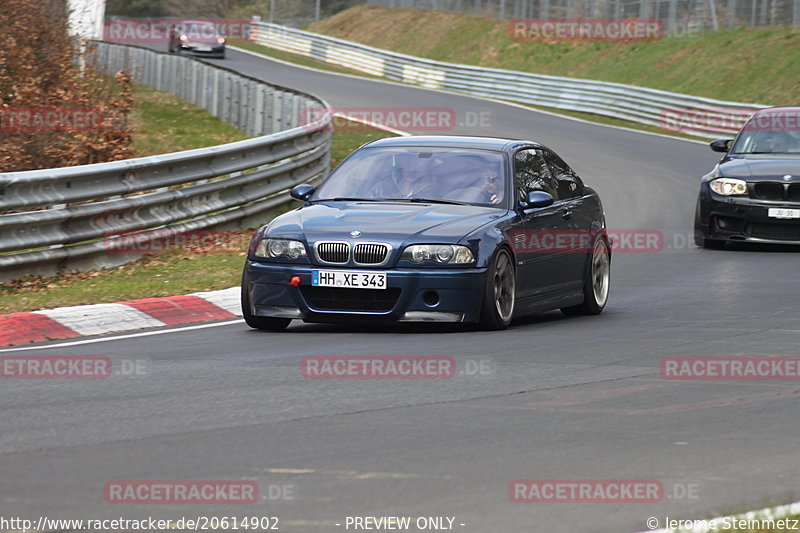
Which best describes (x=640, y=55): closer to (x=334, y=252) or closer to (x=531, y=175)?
(x=531, y=175)

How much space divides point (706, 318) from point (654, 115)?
2924 cm

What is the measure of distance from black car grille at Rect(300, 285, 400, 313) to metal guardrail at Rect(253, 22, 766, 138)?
82.2 feet

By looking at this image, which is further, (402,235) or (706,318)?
(706,318)

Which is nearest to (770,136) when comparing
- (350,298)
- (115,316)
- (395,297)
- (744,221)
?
(744,221)

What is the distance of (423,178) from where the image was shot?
10875 millimetres

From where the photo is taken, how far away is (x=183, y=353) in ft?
29.8

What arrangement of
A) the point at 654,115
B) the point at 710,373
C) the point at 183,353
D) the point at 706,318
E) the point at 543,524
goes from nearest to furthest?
1. the point at 543,524
2. the point at 710,373
3. the point at 183,353
4. the point at 706,318
5. the point at 654,115

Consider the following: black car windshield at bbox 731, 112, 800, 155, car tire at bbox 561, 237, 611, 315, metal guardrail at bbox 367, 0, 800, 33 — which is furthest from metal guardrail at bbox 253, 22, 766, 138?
car tire at bbox 561, 237, 611, 315

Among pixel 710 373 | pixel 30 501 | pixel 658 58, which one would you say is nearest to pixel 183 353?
pixel 710 373

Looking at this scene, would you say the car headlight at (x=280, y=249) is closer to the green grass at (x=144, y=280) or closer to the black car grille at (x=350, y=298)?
the black car grille at (x=350, y=298)

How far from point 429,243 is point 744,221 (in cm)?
809

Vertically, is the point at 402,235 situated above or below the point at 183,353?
above

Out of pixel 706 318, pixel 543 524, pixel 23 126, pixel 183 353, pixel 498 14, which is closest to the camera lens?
pixel 543 524

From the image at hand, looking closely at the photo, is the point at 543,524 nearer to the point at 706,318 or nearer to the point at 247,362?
the point at 247,362
